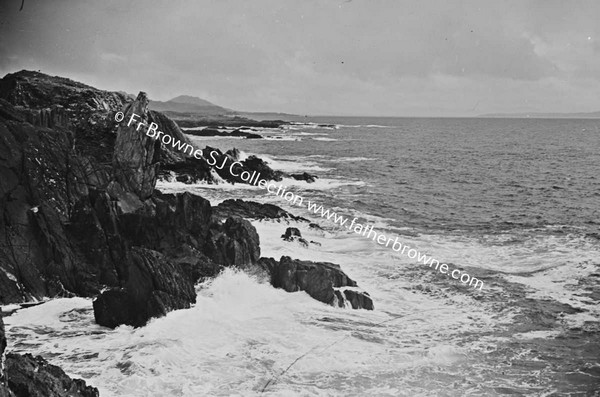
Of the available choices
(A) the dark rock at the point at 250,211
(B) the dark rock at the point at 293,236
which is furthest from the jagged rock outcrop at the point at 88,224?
(A) the dark rock at the point at 250,211

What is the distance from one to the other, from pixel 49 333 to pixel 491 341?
11753mm

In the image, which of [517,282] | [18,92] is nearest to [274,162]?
→ [18,92]

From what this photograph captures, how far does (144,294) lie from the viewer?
50.5 ft

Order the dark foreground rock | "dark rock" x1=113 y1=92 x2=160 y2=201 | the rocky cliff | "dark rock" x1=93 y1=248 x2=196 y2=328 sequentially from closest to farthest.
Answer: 1. "dark rock" x1=93 y1=248 x2=196 y2=328
2. the rocky cliff
3. the dark foreground rock
4. "dark rock" x1=113 y1=92 x2=160 y2=201

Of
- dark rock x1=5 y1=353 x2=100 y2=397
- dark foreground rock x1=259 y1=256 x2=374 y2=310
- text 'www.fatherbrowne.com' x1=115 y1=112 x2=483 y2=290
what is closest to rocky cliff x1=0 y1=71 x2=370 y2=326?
dark foreground rock x1=259 y1=256 x2=374 y2=310

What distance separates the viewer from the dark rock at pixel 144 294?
15.0 meters

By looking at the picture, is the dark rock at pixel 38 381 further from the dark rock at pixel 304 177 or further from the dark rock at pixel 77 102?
the dark rock at pixel 304 177

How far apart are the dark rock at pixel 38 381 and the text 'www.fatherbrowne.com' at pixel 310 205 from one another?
1455 centimetres

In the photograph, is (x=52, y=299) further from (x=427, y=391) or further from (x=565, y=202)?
(x=565, y=202)

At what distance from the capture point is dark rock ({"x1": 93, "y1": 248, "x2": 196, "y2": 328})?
15.0 meters

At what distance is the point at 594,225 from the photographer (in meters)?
31.3

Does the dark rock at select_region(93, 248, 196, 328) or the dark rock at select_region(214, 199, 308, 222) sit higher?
the dark rock at select_region(214, 199, 308, 222)

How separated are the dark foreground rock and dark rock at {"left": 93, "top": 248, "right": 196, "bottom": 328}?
3.29m

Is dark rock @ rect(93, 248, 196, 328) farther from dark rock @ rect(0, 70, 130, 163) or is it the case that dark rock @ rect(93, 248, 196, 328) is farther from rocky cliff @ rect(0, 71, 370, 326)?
dark rock @ rect(0, 70, 130, 163)
